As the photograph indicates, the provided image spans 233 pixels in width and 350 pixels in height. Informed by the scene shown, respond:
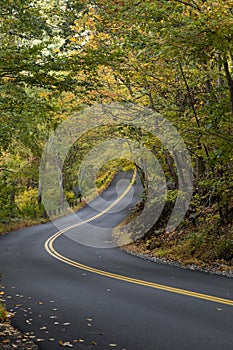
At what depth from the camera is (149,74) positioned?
614 inches

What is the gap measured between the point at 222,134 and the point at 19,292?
296 inches

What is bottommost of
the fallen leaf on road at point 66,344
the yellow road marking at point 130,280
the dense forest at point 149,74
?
the yellow road marking at point 130,280

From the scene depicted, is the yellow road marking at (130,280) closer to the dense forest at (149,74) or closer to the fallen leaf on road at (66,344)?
the dense forest at (149,74)

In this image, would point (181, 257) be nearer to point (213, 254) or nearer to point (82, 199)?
point (213, 254)

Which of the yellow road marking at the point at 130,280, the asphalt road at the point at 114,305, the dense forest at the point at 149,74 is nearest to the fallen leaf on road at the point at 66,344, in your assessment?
the asphalt road at the point at 114,305

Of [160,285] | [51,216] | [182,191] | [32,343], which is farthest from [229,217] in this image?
[51,216]

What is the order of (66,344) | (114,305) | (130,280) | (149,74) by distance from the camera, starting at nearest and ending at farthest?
(66,344) < (114,305) < (130,280) < (149,74)

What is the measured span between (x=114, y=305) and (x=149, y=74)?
8.83 metres

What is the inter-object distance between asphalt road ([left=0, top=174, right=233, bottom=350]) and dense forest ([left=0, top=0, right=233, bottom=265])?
9.14ft

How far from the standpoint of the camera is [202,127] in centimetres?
1366

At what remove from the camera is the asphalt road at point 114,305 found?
736cm

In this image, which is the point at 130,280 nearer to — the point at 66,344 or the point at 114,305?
the point at 114,305

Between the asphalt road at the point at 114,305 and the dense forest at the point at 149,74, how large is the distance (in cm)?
279

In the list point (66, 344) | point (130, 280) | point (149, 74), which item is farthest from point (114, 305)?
point (149, 74)
